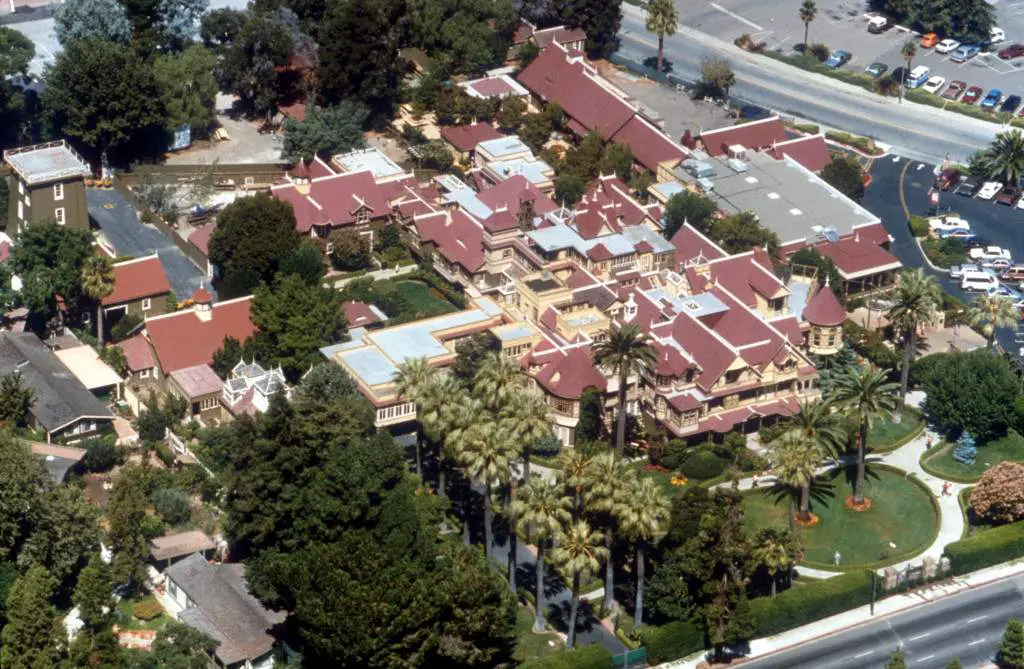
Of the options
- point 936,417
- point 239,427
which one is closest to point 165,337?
point 239,427

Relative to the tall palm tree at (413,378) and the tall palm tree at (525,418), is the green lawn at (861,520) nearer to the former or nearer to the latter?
the tall palm tree at (525,418)

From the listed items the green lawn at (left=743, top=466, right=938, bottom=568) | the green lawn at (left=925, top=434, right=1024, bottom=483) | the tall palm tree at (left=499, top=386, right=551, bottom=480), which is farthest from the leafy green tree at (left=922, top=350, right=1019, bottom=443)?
the tall palm tree at (left=499, top=386, right=551, bottom=480)

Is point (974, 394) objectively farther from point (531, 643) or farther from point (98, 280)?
point (98, 280)

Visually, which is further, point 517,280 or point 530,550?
point 517,280

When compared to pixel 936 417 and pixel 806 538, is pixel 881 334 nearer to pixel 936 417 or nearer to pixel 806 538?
pixel 936 417

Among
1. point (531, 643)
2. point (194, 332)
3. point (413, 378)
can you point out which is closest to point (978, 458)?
point (531, 643)

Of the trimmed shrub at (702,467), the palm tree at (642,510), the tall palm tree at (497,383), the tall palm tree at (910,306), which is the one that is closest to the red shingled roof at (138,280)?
the tall palm tree at (497,383)
